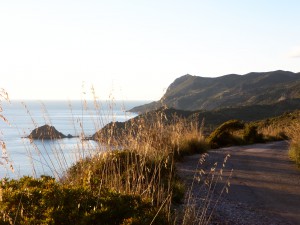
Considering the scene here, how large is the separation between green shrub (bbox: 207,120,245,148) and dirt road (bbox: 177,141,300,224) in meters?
3.82

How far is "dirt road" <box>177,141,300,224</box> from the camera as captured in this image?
22.4 ft

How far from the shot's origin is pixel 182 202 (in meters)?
6.84

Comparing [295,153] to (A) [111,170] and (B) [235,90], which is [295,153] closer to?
(A) [111,170]

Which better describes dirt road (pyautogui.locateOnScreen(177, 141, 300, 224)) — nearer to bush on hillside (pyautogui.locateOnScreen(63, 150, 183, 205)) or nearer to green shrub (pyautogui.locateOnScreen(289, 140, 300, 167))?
green shrub (pyautogui.locateOnScreen(289, 140, 300, 167))

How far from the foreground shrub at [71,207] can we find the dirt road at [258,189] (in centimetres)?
248

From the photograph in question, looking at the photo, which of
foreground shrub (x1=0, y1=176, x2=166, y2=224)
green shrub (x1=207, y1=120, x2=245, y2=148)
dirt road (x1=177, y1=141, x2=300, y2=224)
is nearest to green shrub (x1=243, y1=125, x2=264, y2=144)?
green shrub (x1=207, y1=120, x2=245, y2=148)

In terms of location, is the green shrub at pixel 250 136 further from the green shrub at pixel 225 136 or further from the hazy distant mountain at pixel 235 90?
the hazy distant mountain at pixel 235 90

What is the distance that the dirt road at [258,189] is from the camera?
6.81 m

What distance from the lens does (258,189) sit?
28.9ft

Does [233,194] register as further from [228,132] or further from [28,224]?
[228,132]

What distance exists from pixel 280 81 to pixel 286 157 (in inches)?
2874

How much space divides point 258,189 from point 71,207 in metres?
5.62

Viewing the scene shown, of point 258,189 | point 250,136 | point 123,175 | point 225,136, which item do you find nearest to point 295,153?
point 258,189

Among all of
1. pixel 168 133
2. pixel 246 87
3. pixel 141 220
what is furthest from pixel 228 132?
pixel 246 87
